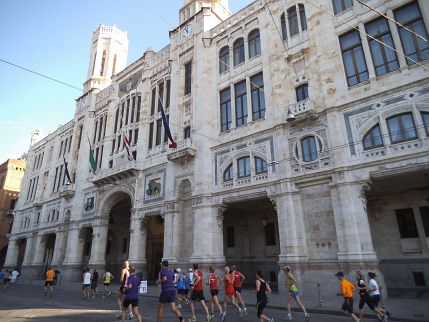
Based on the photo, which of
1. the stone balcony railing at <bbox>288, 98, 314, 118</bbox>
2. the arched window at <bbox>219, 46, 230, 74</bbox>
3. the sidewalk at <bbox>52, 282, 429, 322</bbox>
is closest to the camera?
the sidewalk at <bbox>52, 282, 429, 322</bbox>

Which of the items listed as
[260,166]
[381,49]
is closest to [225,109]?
[260,166]

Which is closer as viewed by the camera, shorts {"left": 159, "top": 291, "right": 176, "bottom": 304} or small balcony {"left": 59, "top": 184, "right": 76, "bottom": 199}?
shorts {"left": 159, "top": 291, "right": 176, "bottom": 304}

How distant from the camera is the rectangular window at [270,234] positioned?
74.5ft

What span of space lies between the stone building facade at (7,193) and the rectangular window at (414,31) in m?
61.8

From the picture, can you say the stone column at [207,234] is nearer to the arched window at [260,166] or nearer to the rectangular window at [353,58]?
the arched window at [260,166]

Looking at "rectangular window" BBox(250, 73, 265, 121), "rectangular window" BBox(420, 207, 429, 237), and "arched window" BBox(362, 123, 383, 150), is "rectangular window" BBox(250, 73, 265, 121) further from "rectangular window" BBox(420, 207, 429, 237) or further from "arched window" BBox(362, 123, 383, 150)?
"rectangular window" BBox(420, 207, 429, 237)

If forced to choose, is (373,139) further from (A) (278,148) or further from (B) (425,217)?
(B) (425,217)

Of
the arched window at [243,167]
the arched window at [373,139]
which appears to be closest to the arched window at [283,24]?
the arched window at [243,167]

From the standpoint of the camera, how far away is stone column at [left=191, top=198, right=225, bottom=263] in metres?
20.0

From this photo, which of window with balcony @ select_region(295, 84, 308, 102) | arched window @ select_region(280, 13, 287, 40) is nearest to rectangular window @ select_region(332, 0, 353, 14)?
arched window @ select_region(280, 13, 287, 40)

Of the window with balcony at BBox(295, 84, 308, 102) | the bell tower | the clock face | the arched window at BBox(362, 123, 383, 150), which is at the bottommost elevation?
the arched window at BBox(362, 123, 383, 150)

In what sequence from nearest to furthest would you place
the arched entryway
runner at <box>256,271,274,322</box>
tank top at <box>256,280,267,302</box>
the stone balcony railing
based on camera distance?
runner at <box>256,271,274,322</box> < tank top at <box>256,280,267,302</box> < the stone balcony railing < the arched entryway

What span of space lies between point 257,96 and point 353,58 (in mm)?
6647

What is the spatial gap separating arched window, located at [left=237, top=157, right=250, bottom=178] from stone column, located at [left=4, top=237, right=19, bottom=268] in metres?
42.3
